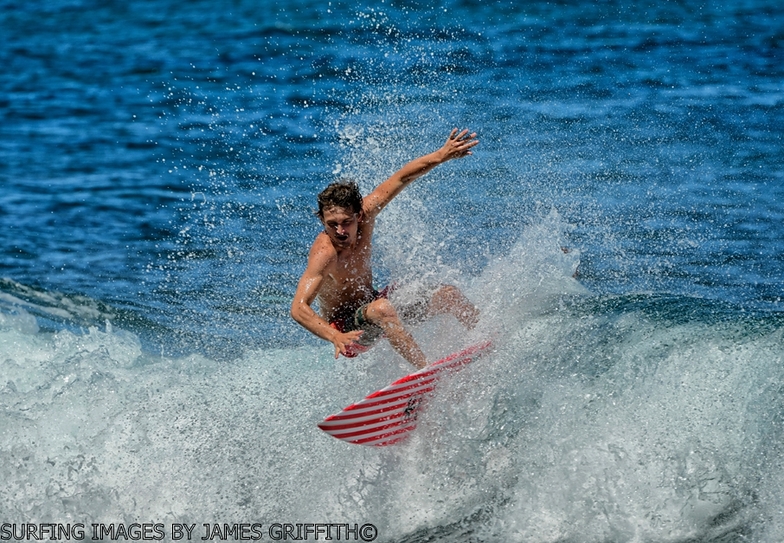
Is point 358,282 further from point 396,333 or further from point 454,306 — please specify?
point 454,306

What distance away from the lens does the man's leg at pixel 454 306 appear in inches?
275

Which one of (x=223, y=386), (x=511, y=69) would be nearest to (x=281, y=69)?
(x=511, y=69)

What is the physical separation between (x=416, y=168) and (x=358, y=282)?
94cm

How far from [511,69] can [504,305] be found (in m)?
8.71

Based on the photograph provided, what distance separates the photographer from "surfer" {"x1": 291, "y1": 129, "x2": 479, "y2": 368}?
21.6 ft

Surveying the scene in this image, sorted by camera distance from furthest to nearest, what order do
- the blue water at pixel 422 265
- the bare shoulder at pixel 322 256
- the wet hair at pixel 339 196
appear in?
the bare shoulder at pixel 322 256 → the wet hair at pixel 339 196 → the blue water at pixel 422 265

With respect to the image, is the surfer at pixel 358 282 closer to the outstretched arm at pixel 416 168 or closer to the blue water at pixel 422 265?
the outstretched arm at pixel 416 168

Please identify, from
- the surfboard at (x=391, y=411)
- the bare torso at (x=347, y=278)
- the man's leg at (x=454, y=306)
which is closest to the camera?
the surfboard at (x=391, y=411)

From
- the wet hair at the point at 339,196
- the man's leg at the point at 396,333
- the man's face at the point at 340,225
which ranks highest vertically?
the wet hair at the point at 339,196

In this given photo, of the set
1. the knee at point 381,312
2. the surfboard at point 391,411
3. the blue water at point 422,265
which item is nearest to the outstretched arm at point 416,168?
the knee at point 381,312

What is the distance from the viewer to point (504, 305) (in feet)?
24.5

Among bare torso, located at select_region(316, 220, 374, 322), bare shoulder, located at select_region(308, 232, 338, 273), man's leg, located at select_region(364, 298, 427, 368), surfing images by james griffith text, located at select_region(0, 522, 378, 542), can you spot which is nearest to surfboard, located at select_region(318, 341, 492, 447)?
man's leg, located at select_region(364, 298, 427, 368)

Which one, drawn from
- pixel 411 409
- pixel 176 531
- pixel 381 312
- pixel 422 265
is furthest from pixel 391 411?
pixel 422 265

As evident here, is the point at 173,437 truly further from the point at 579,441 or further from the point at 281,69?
the point at 281,69
